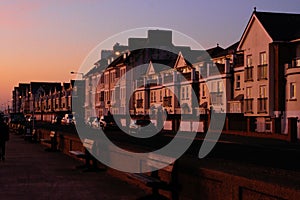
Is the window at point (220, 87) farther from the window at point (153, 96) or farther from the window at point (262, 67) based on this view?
the window at point (153, 96)

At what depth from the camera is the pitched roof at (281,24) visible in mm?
56875

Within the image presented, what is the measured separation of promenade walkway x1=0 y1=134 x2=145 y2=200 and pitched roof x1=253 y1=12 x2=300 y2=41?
3982cm

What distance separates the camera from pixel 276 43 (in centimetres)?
5631

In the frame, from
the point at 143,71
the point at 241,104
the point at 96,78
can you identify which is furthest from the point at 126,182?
the point at 96,78

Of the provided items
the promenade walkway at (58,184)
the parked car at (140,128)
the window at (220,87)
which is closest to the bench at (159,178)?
the promenade walkway at (58,184)

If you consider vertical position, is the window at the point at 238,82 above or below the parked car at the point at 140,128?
above

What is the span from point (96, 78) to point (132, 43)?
653 inches

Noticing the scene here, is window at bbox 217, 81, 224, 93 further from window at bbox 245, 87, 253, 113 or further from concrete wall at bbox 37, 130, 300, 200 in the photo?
concrete wall at bbox 37, 130, 300, 200

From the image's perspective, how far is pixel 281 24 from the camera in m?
59.2

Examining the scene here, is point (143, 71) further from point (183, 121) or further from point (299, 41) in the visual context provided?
point (299, 41)

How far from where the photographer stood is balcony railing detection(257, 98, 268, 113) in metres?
57.9

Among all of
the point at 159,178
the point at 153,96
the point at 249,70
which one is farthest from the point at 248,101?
the point at 159,178

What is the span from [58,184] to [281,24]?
4770 cm

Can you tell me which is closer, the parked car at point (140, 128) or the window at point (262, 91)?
the parked car at point (140, 128)
